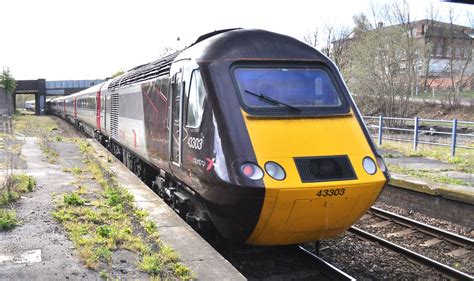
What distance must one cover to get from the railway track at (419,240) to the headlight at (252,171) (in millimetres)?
3045

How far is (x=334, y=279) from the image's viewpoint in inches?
231

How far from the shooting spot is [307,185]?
5.13 meters

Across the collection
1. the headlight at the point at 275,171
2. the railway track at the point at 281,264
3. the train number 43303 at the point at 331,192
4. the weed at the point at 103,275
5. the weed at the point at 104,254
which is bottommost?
the railway track at the point at 281,264

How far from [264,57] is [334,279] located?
2.85m

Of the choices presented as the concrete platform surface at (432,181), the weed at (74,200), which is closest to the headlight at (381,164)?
Result: the concrete platform surface at (432,181)

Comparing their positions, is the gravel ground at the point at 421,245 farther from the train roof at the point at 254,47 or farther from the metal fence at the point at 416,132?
the metal fence at the point at 416,132

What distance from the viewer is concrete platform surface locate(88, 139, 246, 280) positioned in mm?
4990

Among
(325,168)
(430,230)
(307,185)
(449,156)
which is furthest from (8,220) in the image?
(449,156)

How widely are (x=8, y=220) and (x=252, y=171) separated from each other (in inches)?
144

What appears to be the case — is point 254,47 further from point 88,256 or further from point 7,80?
point 7,80

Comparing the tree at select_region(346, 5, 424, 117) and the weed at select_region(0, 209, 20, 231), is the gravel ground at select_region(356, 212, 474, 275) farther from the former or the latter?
the tree at select_region(346, 5, 424, 117)

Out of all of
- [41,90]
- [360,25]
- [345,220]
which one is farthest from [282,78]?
[41,90]

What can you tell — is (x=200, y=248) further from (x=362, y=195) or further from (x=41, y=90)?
(x=41, y=90)

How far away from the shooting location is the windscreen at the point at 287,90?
579cm
